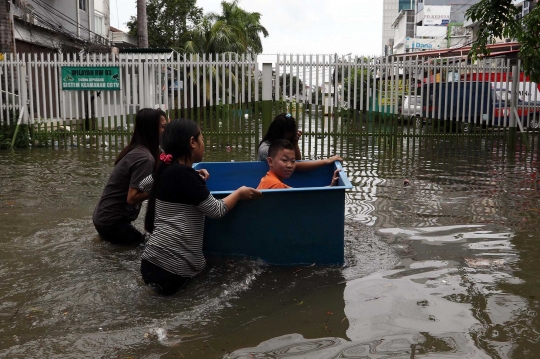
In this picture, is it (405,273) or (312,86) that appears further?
(312,86)

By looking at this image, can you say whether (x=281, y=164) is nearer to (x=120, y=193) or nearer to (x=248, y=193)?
(x=248, y=193)

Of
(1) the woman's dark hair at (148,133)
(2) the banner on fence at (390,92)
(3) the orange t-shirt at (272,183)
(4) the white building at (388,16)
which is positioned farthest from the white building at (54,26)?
(4) the white building at (388,16)

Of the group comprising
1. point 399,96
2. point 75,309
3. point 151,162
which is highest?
point 399,96

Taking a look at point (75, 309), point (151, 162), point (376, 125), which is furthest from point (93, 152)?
point (75, 309)

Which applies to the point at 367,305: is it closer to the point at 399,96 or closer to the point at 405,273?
the point at 405,273

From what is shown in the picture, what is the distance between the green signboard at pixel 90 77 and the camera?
48.0 ft

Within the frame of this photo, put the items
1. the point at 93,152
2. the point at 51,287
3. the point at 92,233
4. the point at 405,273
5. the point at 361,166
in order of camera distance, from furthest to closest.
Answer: the point at 93,152
the point at 361,166
the point at 92,233
the point at 405,273
the point at 51,287

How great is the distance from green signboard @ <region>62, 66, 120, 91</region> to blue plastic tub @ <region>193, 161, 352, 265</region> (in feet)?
35.2

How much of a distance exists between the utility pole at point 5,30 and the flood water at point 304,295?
29.6 feet

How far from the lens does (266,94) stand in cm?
1416

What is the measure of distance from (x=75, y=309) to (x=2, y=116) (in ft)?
39.0

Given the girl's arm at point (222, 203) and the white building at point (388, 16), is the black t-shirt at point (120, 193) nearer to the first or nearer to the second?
the girl's arm at point (222, 203)

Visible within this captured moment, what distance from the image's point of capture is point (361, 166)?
38.1 feet

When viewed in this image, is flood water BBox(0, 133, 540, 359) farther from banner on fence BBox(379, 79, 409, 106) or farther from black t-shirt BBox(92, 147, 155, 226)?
banner on fence BBox(379, 79, 409, 106)
